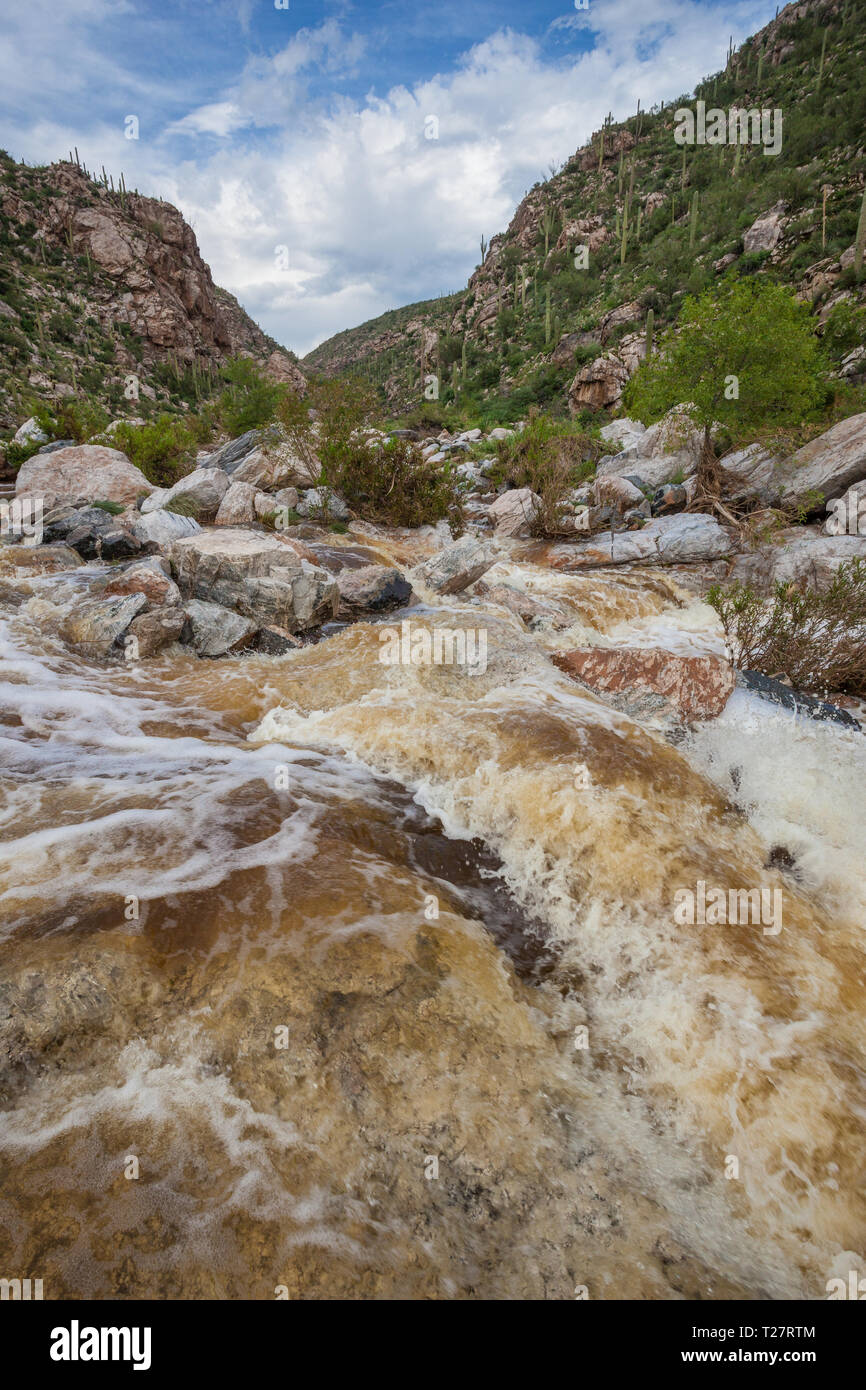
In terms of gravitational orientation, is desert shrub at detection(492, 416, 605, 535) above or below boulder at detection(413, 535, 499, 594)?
above

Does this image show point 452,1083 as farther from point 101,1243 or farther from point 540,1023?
point 101,1243

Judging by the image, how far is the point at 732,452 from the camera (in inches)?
555

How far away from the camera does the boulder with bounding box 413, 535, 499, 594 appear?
8703 mm

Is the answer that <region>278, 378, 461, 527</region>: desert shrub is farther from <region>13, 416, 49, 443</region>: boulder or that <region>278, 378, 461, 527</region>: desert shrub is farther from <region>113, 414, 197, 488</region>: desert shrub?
<region>13, 416, 49, 443</region>: boulder

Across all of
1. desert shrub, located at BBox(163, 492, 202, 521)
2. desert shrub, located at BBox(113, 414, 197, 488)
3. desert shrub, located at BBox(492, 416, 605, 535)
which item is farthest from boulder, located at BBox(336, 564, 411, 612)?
desert shrub, located at BBox(113, 414, 197, 488)

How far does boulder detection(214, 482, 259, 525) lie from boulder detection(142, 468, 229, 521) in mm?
164

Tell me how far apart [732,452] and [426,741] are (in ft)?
43.8

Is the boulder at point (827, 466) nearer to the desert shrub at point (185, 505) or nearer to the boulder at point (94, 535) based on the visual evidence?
the desert shrub at point (185, 505)

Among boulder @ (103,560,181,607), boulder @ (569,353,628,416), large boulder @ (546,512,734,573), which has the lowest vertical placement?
boulder @ (103,560,181,607)

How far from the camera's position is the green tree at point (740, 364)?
12.2 m

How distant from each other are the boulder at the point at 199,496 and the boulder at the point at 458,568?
590cm

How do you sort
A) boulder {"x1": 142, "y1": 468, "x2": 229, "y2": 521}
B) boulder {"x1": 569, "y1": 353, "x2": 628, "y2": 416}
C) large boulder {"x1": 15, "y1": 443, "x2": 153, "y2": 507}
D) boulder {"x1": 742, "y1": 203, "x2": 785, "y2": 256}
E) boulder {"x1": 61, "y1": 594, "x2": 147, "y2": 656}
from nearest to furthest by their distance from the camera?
boulder {"x1": 61, "y1": 594, "x2": 147, "y2": 656} → boulder {"x1": 142, "y1": 468, "x2": 229, "y2": 521} → large boulder {"x1": 15, "y1": 443, "x2": 153, "y2": 507} → boulder {"x1": 742, "y1": 203, "x2": 785, "y2": 256} → boulder {"x1": 569, "y1": 353, "x2": 628, "y2": 416}
